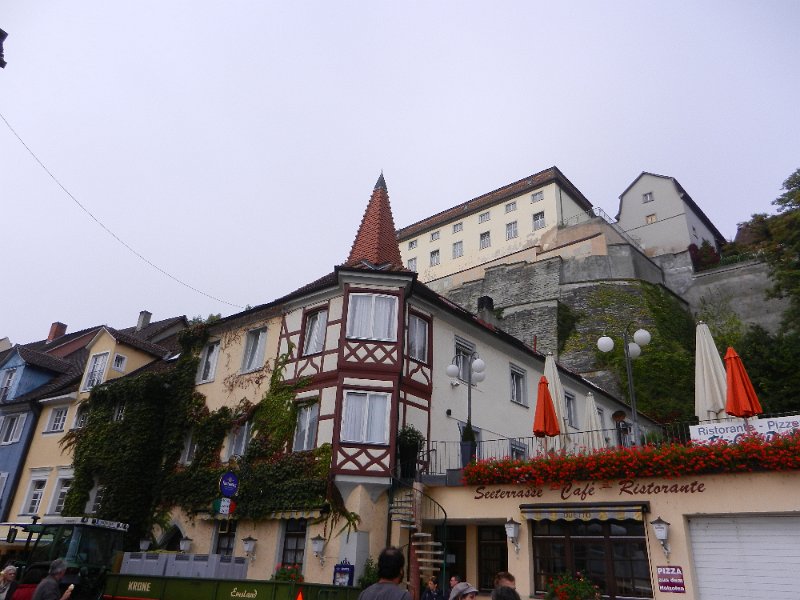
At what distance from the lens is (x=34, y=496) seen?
2619 centimetres

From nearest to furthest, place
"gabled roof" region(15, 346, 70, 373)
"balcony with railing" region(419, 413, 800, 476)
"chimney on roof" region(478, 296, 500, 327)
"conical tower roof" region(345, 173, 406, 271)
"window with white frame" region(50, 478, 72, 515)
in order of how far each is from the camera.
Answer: "balcony with railing" region(419, 413, 800, 476), "conical tower roof" region(345, 173, 406, 271), "window with white frame" region(50, 478, 72, 515), "gabled roof" region(15, 346, 70, 373), "chimney on roof" region(478, 296, 500, 327)

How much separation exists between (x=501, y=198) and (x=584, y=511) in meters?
42.4

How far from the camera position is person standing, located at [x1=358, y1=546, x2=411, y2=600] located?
15.1 ft

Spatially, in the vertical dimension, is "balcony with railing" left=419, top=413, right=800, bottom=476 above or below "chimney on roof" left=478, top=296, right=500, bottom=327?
below

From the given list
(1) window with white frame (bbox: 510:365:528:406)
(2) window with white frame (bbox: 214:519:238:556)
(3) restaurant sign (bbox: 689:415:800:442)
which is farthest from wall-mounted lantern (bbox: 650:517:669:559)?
(2) window with white frame (bbox: 214:519:238:556)

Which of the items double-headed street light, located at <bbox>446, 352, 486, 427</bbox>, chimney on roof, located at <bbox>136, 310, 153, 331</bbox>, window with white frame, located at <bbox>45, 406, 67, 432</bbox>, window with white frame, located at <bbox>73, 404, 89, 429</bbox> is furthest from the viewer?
chimney on roof, located at <bbox>136, 310, 153, 331</bbox>

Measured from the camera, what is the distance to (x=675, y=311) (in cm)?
4297

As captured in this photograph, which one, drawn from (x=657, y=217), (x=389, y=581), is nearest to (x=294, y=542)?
(x=389, y=581)

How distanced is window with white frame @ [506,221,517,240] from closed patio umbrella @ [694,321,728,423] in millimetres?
37682

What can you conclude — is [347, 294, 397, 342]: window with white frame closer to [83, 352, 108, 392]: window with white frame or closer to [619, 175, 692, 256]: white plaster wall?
[83, 352, 108, 392]: window with white frame

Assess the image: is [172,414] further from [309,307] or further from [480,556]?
[480,556]

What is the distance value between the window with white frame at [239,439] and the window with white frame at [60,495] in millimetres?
8921

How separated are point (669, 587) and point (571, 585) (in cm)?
203

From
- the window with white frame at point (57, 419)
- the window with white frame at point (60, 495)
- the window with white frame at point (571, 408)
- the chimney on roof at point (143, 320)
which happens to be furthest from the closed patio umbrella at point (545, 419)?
the chimney on roof at point (143, 320)
